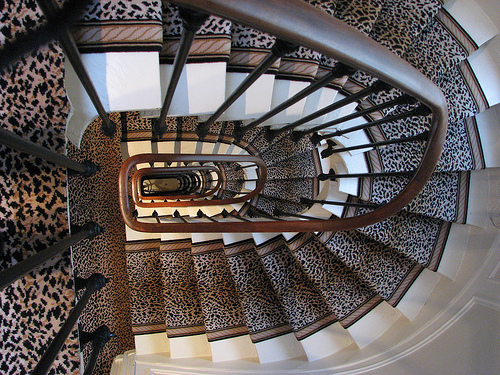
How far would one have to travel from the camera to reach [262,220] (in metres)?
1.50

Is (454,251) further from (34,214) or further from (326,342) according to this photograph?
(34,214)

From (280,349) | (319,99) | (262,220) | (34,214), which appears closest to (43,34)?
(34,214)

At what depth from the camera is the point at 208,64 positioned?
124cm

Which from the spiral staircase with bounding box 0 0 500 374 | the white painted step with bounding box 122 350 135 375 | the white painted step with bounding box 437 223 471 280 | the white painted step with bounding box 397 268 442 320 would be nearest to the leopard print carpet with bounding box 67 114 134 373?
the spiral staircase with bounding box 0 0 500 374

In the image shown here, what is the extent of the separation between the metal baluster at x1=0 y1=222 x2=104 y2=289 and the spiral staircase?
3.3 inches

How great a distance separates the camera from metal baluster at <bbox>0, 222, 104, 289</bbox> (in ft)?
2.08

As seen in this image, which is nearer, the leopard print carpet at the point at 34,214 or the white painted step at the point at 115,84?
the leopard print carpet at the point at 34,214

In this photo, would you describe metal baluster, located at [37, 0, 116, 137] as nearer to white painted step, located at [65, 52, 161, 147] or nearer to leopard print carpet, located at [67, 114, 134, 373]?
white painted step, located at [65, 52, 161, 147]

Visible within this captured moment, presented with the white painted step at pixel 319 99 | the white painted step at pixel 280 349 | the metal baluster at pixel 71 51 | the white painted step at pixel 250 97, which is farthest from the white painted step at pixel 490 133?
the metal baluster at pixel 71 51

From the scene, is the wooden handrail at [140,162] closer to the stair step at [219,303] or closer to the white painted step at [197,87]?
the white painted step at [197,87]

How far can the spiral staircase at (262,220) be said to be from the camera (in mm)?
1001

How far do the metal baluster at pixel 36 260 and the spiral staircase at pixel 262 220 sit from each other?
83mm

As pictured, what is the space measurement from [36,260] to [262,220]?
94cm

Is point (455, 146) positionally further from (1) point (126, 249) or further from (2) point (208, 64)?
(1) point (126, 249)
